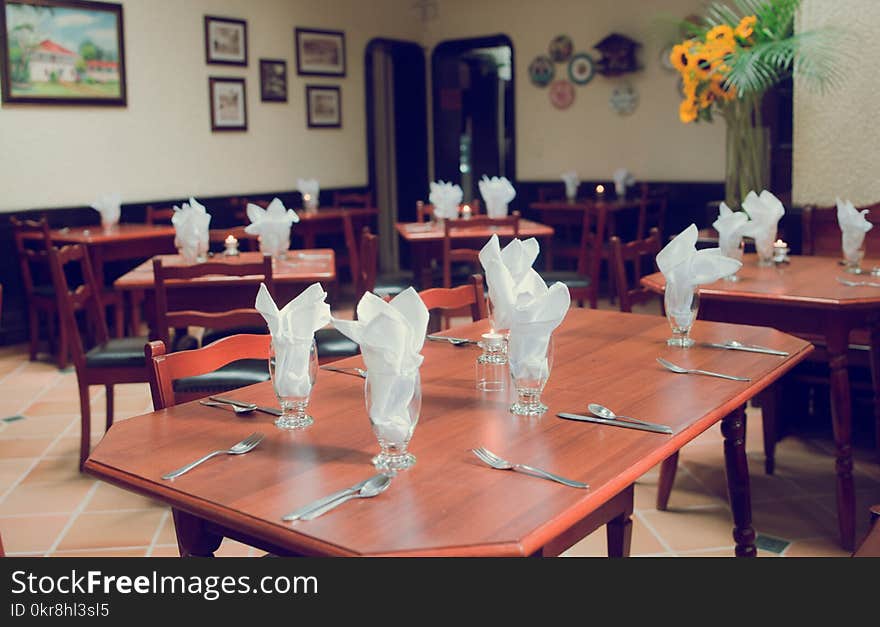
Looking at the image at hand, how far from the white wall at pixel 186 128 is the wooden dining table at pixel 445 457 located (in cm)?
537

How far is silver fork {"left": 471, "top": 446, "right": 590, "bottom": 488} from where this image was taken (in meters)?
1.43

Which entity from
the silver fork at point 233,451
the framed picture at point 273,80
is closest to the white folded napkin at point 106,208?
the framed picture at point 273,80

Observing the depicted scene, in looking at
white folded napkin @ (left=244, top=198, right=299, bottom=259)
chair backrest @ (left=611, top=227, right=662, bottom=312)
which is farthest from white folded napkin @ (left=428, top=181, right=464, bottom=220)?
chair backrest @ (left=611, top=227, right=662, bottom=312)

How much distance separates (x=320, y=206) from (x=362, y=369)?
6845 mm

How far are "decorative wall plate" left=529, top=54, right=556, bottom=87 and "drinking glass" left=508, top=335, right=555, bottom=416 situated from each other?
767cm

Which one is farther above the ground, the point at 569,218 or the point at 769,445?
the point at 569,218

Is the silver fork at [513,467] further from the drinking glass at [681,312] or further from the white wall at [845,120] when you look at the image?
the white wall at [845,120]

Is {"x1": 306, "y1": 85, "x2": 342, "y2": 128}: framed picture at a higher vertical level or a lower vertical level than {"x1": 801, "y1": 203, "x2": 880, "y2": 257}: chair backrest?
higher

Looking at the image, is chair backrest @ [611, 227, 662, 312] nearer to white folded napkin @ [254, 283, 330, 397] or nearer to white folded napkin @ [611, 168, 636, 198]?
white folded napkin @ [254, 283, 330, 397]
